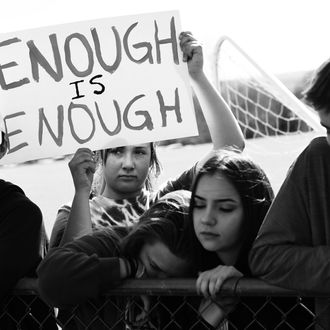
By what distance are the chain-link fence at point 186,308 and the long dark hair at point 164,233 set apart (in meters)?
0.12

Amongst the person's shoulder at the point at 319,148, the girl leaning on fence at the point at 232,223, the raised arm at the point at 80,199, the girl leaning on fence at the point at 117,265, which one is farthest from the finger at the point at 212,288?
the raised arm at the point at 80,199

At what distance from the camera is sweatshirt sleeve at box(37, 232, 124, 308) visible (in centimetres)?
203

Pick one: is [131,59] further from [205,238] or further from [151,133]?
[205,238]

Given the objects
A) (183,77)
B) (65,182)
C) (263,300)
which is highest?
(183,77)

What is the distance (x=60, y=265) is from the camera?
6.88 ft

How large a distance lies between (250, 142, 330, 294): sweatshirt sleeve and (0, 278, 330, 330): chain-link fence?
0.06 m

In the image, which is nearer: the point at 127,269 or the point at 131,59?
the point at 127,269

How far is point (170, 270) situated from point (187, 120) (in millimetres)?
694

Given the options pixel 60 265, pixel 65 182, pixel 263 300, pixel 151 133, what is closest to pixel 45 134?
pixel 151 133

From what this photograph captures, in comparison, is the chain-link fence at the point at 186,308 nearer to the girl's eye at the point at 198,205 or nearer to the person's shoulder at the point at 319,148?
the girl's eye at the point at 198,205

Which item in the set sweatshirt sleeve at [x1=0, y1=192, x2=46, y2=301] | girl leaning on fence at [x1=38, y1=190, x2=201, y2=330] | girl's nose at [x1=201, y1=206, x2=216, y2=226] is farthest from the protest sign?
girl's nose at [x1=201, y1=206, x2=216, y2=226]

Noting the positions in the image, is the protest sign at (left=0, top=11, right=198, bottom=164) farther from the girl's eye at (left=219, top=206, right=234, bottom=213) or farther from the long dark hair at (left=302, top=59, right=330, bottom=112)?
the long dark hair at (left=302, top=59, right=330, bottom=112)

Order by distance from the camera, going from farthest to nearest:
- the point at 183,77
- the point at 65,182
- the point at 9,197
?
the point at 65,182, the point at 183,77, the point at 9,197

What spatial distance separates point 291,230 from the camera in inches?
74.0
